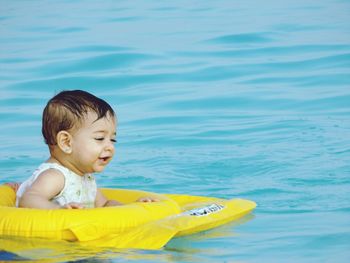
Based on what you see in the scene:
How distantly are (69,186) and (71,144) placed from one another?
21cm

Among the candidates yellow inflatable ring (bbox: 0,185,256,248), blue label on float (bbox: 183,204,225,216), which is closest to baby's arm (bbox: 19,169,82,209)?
yellow inflatable ring (bbox: 0,185,256,248)

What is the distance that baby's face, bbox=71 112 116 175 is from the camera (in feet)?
16.7

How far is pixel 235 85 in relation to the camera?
9.61m

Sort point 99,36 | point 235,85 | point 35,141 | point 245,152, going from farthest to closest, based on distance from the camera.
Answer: point 99,36, point 235,85, point 35,141, point 245,152

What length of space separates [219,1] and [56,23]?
248 centimetres

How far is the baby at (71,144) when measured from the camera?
5059mm

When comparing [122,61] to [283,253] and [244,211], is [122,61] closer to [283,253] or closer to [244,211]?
[244,211]

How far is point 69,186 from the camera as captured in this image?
514 centimetres

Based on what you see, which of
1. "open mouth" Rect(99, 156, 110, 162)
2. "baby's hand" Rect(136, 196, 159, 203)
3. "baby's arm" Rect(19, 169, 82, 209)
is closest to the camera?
"baby's arm" Rect(19, 169, 82, 209)

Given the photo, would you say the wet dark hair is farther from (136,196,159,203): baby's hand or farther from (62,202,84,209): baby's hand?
(136,196,159,203): baby's hand

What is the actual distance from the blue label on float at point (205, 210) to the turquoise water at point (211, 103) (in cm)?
11

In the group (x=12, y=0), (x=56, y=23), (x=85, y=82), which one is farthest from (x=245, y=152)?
(x=12, y=0)

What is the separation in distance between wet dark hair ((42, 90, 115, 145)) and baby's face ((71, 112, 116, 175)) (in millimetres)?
30

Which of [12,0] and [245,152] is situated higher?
[12,0]
